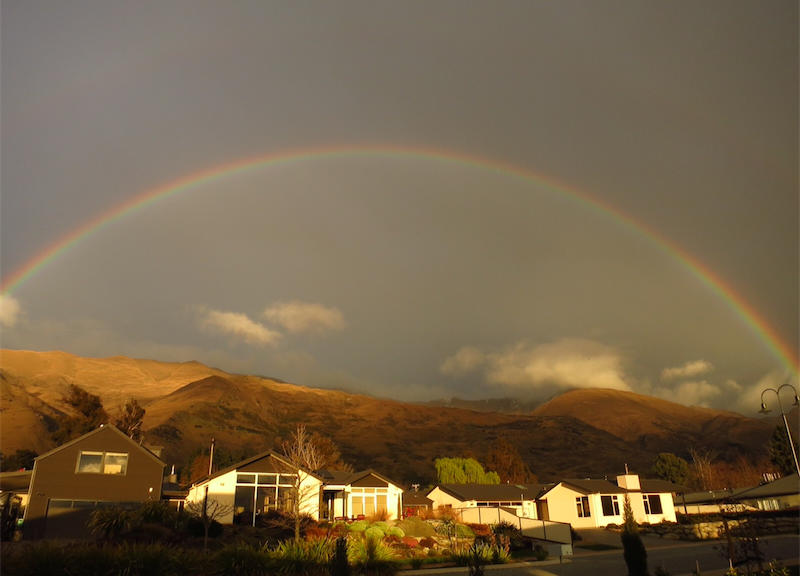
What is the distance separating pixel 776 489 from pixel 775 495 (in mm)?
671

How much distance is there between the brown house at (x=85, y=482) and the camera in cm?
3406

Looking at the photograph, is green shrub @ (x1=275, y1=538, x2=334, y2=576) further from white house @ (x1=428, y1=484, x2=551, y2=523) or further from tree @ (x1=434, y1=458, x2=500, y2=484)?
tree @ (x1=434, y1=458, x2=500, y2=484)

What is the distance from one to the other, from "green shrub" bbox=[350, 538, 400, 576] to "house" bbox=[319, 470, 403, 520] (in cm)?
2230

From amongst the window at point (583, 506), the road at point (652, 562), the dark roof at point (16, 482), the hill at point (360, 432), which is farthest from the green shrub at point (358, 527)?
the hill at point (360, 432)

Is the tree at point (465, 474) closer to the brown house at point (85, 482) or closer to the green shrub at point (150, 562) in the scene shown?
the brown house at point (85, 482)

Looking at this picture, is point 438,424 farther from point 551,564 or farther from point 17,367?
point 551,564

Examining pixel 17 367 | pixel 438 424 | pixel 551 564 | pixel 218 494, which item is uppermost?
pixel 17 367

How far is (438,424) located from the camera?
190 m

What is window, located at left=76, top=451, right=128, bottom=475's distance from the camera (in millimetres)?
36156

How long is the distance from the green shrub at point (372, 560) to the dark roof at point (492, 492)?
3221 centimetres

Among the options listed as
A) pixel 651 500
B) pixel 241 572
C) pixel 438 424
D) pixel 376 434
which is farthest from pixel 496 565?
pixel 438 424

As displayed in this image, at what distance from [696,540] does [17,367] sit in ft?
723

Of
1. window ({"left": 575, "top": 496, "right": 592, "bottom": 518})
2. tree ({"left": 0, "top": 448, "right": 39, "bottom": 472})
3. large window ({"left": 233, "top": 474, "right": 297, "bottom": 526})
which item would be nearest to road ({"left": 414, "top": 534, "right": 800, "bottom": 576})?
window ({"left": 575, "top": 496, "right": 592, "bottom": 518})

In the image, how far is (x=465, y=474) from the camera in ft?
236
